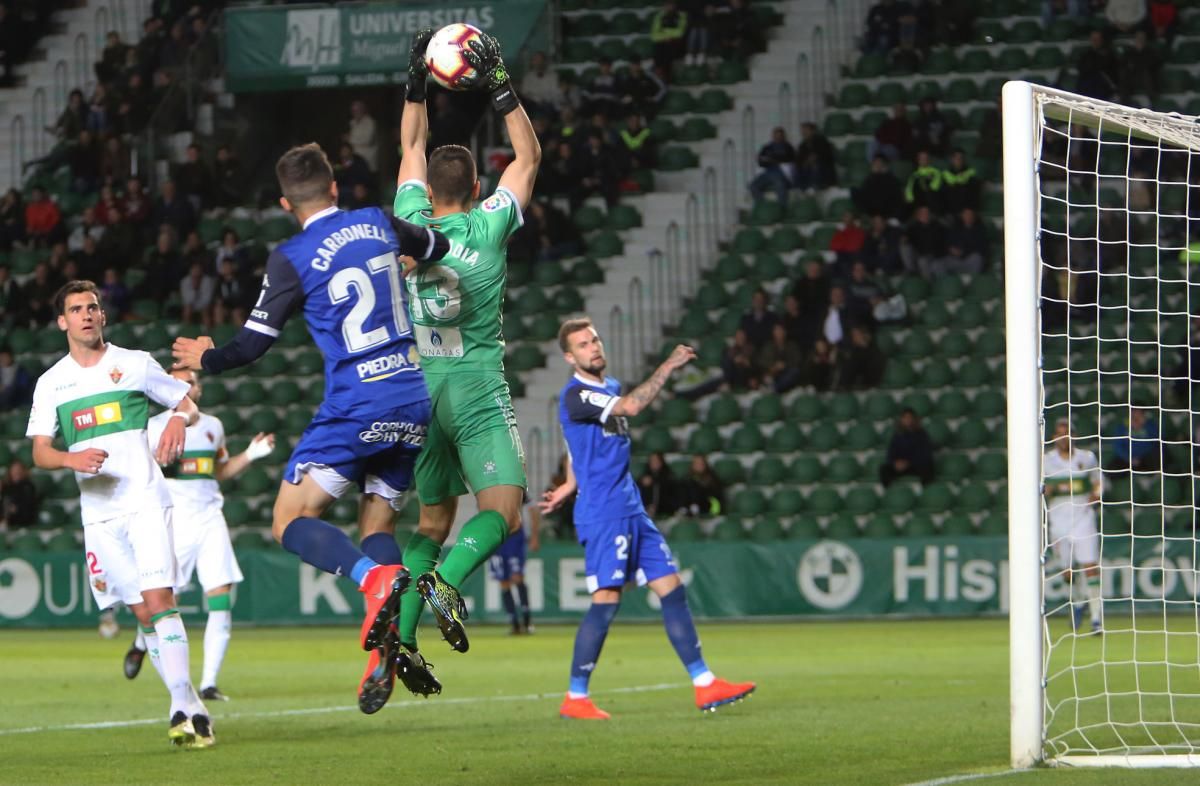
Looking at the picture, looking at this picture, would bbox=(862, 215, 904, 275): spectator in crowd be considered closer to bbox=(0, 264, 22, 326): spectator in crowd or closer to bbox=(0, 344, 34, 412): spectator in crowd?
bbox=(0, 344, 34, 412): spectator in crowd

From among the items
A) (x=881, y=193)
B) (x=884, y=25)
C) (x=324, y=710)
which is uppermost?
(x=884, y=25)

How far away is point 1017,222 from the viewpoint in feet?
28.3

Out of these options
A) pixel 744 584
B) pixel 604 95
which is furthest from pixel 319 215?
pixel 604 95

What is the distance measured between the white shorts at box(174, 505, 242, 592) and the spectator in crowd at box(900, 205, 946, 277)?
12.9 metres

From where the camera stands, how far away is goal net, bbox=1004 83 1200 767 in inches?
336

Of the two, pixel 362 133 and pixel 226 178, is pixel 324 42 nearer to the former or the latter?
pixel 362 133

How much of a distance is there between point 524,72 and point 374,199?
3.00m

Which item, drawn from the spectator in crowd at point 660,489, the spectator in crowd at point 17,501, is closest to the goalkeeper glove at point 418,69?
the spectator in crowd at point 660,489

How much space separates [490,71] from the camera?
26.5 ft

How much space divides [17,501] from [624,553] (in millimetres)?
15284

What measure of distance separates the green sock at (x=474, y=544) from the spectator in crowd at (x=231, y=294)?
1884 cm

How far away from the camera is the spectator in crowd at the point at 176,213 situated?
90.8 feet

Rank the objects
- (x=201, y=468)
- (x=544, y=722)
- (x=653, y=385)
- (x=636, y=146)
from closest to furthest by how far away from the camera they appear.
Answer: (x=653, y=385) → (x=544, y=722) → (x=201, y=468) → (x=636, y=146)

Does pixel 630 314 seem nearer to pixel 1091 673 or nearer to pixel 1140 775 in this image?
pixel 1091 673
